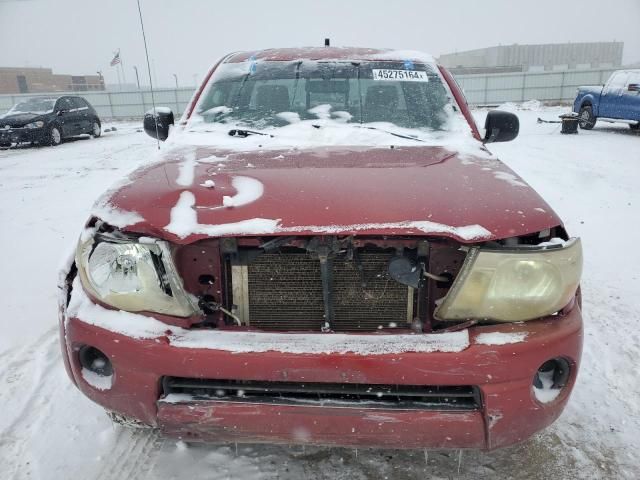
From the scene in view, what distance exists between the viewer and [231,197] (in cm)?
179

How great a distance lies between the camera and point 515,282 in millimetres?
1646

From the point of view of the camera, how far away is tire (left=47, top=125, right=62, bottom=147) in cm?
1404

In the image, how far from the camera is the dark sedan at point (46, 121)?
44.0ft

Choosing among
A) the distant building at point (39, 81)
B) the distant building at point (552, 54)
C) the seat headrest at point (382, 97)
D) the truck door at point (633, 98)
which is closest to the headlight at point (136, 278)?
the seat headrest at point (382, 97)

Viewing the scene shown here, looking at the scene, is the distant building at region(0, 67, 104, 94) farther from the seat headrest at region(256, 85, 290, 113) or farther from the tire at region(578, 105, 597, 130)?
the seat headrest at region(256, 85, 290, 113)

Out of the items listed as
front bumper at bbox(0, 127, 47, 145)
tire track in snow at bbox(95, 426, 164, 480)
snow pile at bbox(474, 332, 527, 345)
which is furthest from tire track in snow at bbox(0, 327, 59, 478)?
front bumper at bbox(0, 127, 47, 145)

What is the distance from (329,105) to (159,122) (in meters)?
1.14

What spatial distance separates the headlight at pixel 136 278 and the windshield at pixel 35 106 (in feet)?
48.5

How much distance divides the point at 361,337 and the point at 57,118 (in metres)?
15.3

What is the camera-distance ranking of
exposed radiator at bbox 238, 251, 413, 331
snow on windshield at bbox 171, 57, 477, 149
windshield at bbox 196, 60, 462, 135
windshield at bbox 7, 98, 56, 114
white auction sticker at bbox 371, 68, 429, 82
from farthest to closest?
windshield at bbox 7, 98, 56, 114
white auction sticker at bbox 371, 68, 429, 82
windshield at bbox 196, 60, 462, 135
snow on windshield at bbox 171, 57, 477, 149
exposed radiator at bbox 238, 251, 413, 331

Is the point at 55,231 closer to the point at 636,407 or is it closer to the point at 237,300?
the point at 237,300

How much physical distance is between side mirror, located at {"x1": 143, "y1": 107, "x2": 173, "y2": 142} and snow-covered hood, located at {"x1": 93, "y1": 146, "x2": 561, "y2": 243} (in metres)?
1.19

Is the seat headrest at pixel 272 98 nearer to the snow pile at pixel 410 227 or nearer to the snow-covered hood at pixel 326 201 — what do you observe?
the snow-covered hood at pixel 326 201

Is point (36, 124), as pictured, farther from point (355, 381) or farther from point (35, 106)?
point (355, 381)
